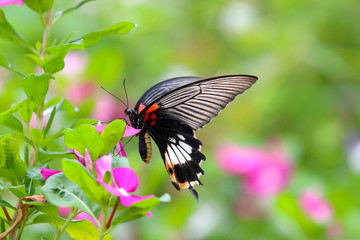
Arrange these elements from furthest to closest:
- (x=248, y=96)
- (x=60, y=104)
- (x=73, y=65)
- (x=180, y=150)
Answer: (x=248, y=96), (x=73, y=65), (x=180, y=150), (x=60, y=104)

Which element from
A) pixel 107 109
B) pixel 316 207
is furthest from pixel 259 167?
pixel 107 109

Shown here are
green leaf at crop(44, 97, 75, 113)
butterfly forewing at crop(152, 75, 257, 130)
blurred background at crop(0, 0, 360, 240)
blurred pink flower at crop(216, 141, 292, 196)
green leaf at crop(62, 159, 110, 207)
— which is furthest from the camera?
blurred pink flower at crop(216, 141, 292, 196)

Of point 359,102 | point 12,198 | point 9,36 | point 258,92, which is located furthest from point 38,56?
point 359,102

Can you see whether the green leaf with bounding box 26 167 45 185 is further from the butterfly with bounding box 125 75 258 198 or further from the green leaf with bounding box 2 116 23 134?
the butterfly with bounding box 125 75 258 198

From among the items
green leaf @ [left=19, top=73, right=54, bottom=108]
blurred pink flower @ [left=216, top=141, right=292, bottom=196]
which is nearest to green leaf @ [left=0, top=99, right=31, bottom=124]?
green leaf @ [left=19, top=73, right=54, bottom=108]

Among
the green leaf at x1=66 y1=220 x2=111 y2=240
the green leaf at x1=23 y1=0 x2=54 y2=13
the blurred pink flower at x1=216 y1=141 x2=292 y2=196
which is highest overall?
the green leaf at x1=23 y1=0 x2=54 y2=13

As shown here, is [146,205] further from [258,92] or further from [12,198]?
[258,92]

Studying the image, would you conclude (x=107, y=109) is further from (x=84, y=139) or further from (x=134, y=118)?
(x=84, y=139)
